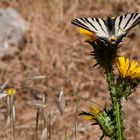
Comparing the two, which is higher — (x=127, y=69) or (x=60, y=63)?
(x=60, y=63)

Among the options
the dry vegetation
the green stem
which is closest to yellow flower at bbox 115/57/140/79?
the green stem

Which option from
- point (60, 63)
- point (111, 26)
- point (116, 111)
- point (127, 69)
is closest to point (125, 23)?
point (111, 26)

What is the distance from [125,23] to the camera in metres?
1.70

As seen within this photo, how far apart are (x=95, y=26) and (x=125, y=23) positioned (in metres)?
0.10

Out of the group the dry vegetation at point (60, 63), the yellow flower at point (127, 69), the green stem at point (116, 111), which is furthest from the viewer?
the dry vegetation at point (60, 63)

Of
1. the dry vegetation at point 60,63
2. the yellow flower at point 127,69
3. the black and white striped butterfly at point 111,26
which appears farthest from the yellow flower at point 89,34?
the dry vegetation at point 60,63

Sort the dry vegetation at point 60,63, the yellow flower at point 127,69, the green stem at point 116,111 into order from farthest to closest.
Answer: the dry vegetation at point 60,63, the yellow flower at point 127,69, the green stem at point 116,111

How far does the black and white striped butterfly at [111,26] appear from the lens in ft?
5.27

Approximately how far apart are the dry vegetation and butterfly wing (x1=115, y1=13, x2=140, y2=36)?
79.5 inches

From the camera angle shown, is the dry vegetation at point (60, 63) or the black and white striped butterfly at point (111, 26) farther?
the dry vegetation at point (60, 63)

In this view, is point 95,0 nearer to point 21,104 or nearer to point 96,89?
point 96,89

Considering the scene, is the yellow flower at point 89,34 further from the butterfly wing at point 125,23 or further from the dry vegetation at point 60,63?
the dry vegetation at point 60,63

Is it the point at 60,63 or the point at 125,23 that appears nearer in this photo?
the point at 125,23

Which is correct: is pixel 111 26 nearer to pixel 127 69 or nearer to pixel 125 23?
pixel 125 23
